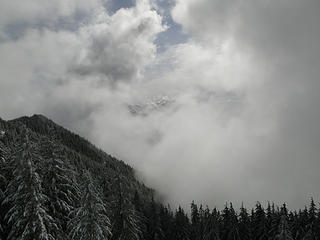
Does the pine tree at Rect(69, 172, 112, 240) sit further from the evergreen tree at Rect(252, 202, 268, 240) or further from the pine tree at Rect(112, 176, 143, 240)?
the evergreen tree at Rect(252, 202, 268, 240)

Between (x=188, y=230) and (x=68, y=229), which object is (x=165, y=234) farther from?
(x=68, y=229)

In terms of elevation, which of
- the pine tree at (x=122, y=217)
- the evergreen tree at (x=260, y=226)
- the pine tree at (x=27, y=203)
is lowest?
the pine tree at (x=27, y=203)

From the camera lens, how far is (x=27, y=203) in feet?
73.2

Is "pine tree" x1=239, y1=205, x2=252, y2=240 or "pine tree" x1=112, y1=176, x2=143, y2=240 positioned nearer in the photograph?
"pine tree" x1=112, y1=176, x2=143, y2=240

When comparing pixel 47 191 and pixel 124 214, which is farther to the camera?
pixel 124 214

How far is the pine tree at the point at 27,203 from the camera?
73.4ft

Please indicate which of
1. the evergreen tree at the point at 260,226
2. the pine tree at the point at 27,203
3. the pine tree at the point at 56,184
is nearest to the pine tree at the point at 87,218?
the pine tree at the point at 56,184

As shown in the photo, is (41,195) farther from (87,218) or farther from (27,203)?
(87,218)

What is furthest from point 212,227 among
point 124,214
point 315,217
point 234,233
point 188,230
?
point 124,214

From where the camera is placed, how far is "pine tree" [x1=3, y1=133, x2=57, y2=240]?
2236 cm

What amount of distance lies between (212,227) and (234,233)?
5004 mm

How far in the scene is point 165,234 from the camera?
79000mm

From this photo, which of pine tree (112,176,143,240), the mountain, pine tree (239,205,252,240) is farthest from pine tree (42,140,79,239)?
pine tree (239,205,252,240)

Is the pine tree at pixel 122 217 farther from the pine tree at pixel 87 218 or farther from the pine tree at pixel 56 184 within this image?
the pine tree at pixel 56 184
